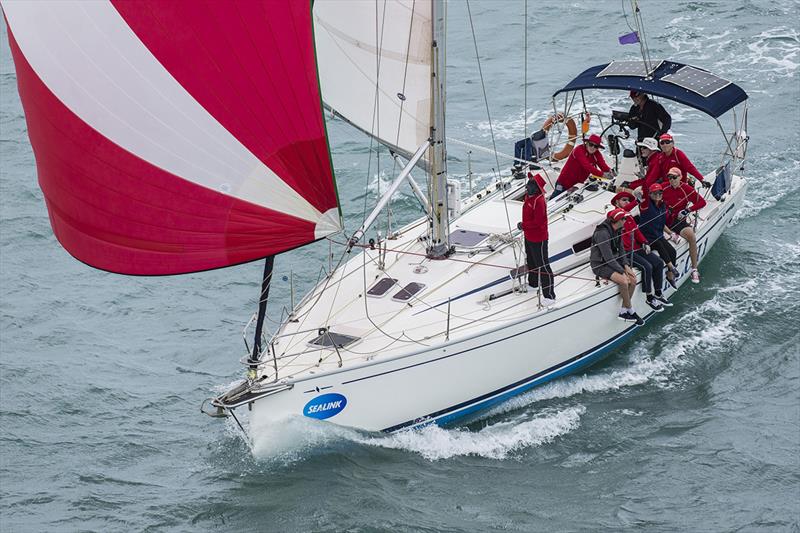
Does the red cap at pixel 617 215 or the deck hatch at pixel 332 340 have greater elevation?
the red cap at pixel 617 215

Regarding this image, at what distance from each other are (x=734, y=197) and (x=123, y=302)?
8.71 meters

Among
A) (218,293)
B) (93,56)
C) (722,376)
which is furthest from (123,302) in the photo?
(722,376)

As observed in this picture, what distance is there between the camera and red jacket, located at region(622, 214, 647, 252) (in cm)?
1303

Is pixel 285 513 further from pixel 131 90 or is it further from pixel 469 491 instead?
pixel 131 90

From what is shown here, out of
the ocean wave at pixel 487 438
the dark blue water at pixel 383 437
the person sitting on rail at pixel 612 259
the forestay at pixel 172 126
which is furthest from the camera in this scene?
the person sitting on rail at pixel 612 259

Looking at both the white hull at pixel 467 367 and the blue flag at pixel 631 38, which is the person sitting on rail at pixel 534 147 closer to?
the blue flag at pixel 631 38

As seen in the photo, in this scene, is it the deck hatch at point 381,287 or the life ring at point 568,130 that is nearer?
the deck hatch at point 381,287

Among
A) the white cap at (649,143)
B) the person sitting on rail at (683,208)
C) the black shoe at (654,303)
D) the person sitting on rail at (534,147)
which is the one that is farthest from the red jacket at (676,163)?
the person sitting on rail at (534,147)

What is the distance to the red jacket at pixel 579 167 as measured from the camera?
1458 cm

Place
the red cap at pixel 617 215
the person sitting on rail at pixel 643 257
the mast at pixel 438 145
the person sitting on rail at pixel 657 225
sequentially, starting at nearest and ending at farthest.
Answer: the mast at pixel 438 145
the red cap at pixel 617 215
the person sitting on rail at pixel 643 257
the person sitting on rail at pixel 657 225

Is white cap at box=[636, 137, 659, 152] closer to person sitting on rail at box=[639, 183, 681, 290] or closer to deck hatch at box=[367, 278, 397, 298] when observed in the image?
person sitting on rail at box=[639, 183, 681, 290]

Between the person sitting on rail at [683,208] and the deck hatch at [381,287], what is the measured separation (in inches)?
151

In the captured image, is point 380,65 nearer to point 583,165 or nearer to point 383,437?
point 583,165

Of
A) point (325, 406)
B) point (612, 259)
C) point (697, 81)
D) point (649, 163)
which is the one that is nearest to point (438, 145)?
point (612, 259)
